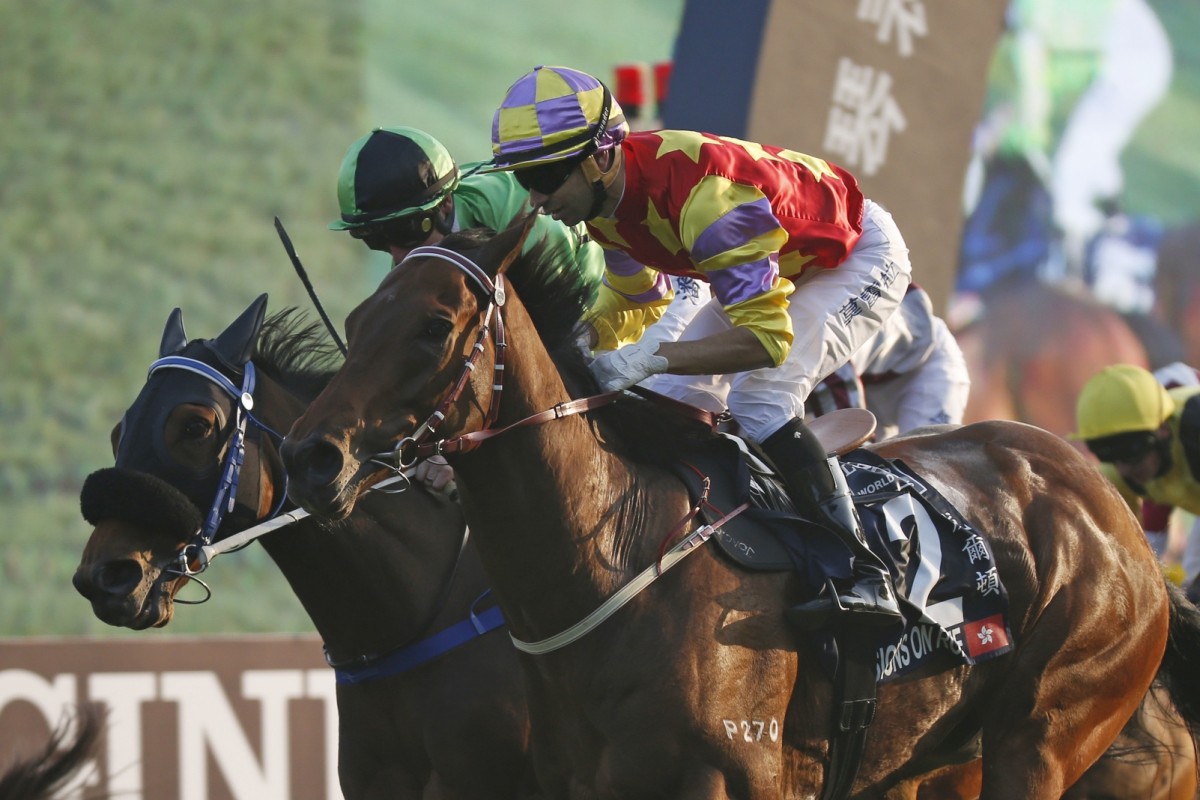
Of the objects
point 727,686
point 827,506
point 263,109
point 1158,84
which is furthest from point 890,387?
point 1158,84

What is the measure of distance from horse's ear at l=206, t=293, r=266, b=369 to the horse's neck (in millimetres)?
91

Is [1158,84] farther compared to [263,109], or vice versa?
[1158,84]

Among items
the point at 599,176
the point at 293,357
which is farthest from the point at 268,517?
the point at 599,176

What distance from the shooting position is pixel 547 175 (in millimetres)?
3248

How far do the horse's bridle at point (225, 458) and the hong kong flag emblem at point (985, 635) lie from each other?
5.28ft

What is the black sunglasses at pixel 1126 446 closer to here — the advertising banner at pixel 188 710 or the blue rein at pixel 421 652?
the blue rein at pixel 421 652

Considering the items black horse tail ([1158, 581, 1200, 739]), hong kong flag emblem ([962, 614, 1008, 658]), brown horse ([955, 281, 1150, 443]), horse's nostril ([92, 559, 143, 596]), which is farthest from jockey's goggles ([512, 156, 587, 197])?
brown horse ([955, 281, 1150, 443])

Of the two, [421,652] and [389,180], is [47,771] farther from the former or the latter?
[389,180]

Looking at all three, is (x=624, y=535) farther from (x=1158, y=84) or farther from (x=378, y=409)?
(x=1158, y=84)

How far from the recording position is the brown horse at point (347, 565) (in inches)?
135

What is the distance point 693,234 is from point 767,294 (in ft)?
0.65

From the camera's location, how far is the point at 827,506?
10.9ft

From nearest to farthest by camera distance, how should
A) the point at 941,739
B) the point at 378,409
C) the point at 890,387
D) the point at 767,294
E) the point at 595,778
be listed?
1. the point at 378,409
2. the point at 595,778
3. the point at 767,294
4. the point at 941,739
5. the point at 890,387

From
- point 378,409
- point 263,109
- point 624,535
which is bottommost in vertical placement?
point 263,109
